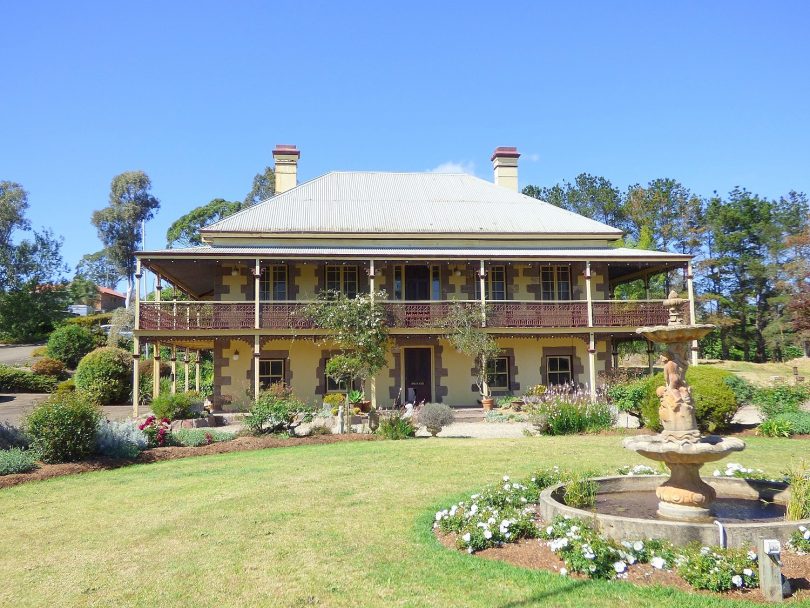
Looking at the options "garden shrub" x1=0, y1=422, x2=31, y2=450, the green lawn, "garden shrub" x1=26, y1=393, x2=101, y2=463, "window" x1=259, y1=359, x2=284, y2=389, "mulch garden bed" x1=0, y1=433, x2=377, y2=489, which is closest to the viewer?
the green lawn

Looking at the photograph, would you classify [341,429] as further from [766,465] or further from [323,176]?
[323,176]

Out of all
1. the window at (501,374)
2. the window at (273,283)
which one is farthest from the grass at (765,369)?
the window at (273,283)

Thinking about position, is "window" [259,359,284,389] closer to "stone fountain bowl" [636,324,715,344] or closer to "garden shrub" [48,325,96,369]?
"garden shrub" [48,325,96,369]

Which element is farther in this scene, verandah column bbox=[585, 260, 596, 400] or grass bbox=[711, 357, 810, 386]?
grass bbox=[711, 357, 810, 386]

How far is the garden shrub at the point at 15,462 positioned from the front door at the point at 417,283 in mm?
14638

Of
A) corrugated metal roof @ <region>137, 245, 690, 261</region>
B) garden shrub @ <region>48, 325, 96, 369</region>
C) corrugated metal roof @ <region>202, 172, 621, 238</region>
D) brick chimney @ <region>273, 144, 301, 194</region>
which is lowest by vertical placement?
garden shrub @ <region>48, 325, 96, 369</region>

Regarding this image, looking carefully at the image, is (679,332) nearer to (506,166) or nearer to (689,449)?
(689,449)

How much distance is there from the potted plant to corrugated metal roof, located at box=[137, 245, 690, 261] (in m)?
1.97

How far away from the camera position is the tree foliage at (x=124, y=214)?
54875 mm

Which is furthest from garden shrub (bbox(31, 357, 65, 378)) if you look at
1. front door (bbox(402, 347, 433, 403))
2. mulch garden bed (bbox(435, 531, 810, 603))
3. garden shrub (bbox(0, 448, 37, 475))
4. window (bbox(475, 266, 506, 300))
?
mulch garden bed (bbox(435, 531, 810, 603))

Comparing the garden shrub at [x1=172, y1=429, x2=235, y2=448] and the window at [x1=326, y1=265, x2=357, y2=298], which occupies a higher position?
the window at [x1=326, y1=265, x2=357, y2=298]

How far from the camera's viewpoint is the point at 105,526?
27.1 ft

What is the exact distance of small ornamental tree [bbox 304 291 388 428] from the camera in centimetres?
2045

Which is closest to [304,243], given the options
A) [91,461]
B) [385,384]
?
[385,384]
